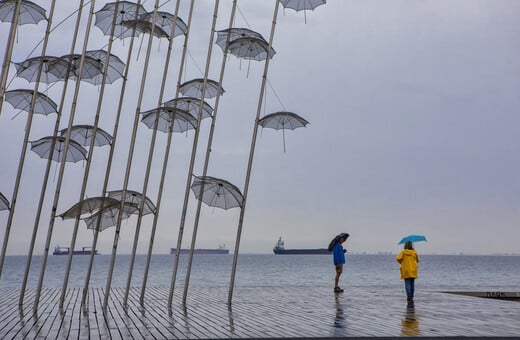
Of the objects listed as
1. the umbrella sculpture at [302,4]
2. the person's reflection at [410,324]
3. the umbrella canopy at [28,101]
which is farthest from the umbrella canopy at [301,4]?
the person's reflection at [410,324]

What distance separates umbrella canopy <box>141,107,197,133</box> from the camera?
48.7 feet

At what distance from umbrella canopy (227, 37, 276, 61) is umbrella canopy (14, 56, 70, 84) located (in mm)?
4578

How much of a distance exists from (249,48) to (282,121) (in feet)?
7.53

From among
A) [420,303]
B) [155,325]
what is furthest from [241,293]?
[155,325]

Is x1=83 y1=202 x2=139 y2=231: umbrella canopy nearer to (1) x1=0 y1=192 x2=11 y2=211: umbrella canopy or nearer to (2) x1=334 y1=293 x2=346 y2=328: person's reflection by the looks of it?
(1) x1=0 y1=192 x2=11 y2=211: umbrella canopy

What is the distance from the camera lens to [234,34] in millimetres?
16125

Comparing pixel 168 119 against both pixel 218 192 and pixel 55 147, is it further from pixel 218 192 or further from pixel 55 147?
pixel 55 147

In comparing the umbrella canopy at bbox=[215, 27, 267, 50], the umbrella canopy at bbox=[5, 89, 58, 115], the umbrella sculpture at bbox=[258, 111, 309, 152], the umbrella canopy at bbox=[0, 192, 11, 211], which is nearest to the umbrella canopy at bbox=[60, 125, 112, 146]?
the umbrella canopy at bbox=[5, 89, 58, 115]

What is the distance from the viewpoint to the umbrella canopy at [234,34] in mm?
15828

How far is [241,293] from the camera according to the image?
2023 cm

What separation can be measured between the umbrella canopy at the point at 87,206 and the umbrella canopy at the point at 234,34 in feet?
18.3

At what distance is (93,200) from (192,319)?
3.76 m

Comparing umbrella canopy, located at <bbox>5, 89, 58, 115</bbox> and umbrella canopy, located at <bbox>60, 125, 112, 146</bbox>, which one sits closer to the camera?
umbrella canopy, located at <bbox>5, 89, 58, 115</bbox>

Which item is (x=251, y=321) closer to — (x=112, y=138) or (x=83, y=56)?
(x=112, y=138)
